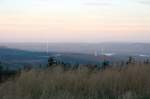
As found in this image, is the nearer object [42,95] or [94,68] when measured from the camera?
[42,95]

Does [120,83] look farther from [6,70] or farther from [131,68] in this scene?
[6,70]

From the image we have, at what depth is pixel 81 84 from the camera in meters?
13.7

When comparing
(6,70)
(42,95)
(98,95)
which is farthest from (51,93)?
(6,70)

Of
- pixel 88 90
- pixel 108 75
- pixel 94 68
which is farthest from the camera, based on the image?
pixel 94 68

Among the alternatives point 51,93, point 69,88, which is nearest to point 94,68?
point 69,88

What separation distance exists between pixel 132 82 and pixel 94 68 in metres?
2.38

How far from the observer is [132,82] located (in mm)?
14094

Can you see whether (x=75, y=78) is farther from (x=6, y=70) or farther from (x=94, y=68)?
(x=6, y=70)

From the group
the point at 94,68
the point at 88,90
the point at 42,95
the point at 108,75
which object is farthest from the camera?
the point at 94,68

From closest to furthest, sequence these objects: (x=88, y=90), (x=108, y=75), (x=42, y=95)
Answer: (x=42, y=95) → (x=88, y=90) → (x=108, y=75)

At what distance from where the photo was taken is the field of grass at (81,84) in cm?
1241

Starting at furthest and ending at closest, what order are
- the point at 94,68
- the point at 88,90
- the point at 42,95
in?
the point at 94,68, the point at 88,90, the point at 42,95

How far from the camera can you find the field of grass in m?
12.4

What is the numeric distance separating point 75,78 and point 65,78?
0.30 metres
